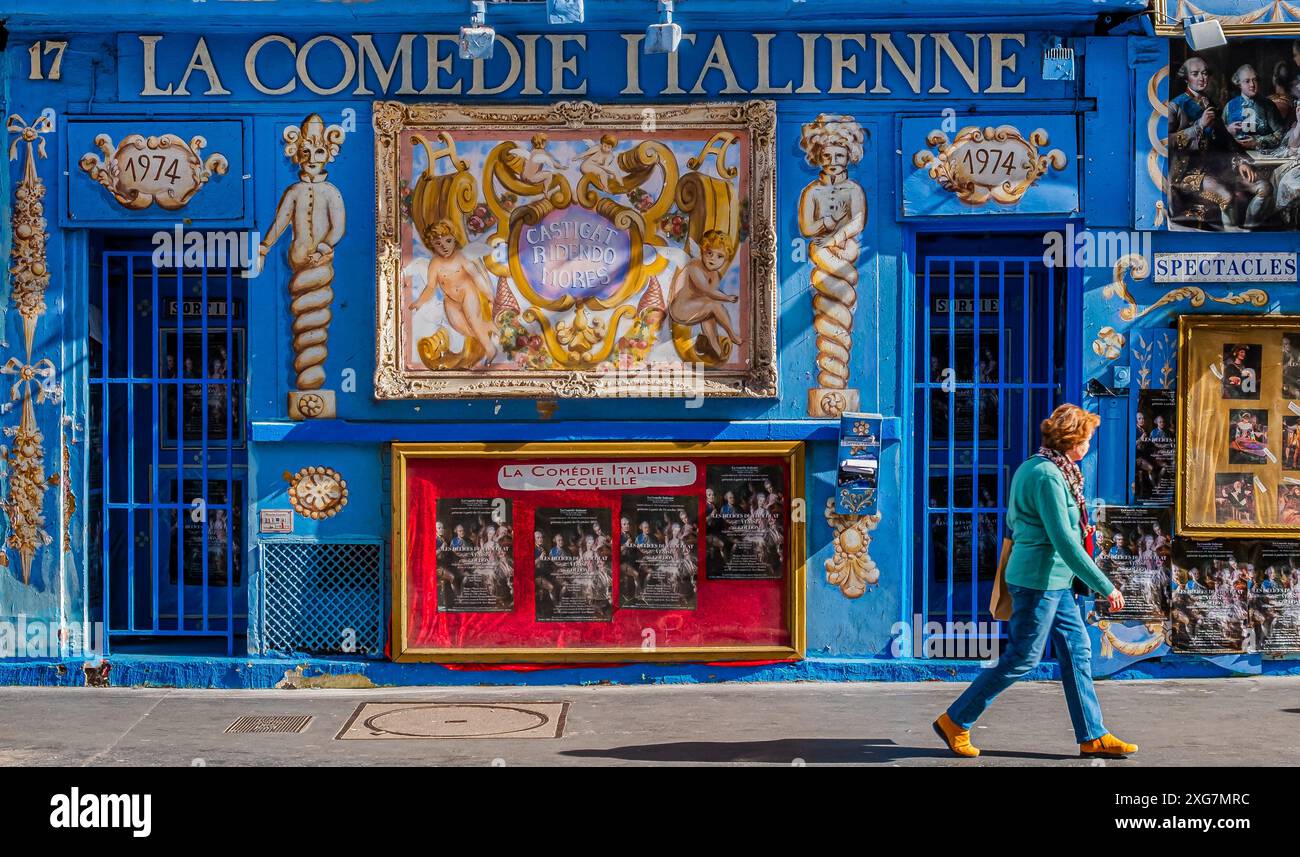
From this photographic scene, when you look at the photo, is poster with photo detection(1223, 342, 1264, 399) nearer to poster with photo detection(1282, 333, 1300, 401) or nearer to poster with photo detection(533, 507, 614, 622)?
poster with photo detection(1282, 333, 1300, 401)

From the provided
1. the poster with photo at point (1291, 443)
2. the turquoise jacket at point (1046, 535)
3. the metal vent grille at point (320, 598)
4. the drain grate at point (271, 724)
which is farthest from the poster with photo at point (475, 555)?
the poster with photo at point (1291, 443)

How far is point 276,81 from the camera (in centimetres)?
866

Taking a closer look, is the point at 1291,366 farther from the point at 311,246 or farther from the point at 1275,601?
the point at 311,246

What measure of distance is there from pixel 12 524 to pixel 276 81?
3207 millimetres

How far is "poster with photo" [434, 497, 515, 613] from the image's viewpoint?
8734 mm

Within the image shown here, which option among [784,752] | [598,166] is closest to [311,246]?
[598,166]

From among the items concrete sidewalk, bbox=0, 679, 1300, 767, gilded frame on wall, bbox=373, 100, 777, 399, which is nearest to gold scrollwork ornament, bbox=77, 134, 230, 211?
gilded frame on wall, bbox=373, 100, 777, 399

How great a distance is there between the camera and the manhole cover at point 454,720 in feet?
24.8

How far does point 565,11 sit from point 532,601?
3578 millimetres

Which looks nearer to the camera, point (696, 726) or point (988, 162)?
point (696, 726)

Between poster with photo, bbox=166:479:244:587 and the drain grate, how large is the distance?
1586 mm

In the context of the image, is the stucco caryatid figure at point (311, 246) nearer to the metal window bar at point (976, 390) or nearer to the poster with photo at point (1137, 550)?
the metal window bar at point (976, 390)

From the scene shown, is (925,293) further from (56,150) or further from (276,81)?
(56,150)

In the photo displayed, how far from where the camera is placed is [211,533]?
941 centimetres
